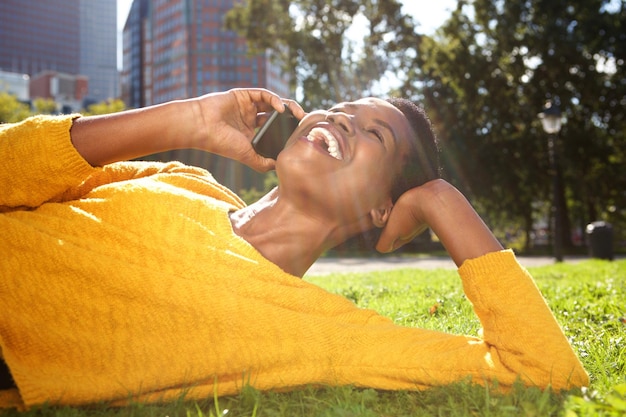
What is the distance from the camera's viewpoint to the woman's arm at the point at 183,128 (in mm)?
2625

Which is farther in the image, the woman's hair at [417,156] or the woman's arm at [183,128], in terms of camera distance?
the woman's hair at [417,156]

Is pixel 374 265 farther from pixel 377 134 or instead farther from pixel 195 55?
pixel 195 55

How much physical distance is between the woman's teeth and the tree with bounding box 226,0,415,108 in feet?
87.4

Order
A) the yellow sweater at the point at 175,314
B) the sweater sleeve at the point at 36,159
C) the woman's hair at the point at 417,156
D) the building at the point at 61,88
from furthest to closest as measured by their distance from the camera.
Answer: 1. the building at the point at 61,88
2. the woman's hair at the point at 417,156
3. the sweater sleeve at the point at 36,159
4. the yellow sweater at the point at 175,314

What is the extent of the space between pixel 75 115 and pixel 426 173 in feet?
5.81

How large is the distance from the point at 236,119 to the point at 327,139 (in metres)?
0.54

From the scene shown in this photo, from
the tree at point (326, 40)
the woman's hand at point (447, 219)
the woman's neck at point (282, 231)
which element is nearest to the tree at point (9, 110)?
the tree at point (326, 40)

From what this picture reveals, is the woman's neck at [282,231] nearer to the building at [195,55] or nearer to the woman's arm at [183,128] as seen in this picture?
the woman's arm at [183,128]

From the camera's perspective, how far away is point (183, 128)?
276cm

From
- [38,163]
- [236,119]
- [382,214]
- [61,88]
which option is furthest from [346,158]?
[61,88]

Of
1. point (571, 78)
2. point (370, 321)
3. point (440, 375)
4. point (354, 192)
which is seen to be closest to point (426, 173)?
point (354, 192)

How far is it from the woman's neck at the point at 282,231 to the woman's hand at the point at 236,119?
0.95 ft

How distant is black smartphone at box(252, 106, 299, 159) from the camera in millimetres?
3020

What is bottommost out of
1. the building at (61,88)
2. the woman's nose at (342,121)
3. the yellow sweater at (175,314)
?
the yellow sweater at (175,314)
